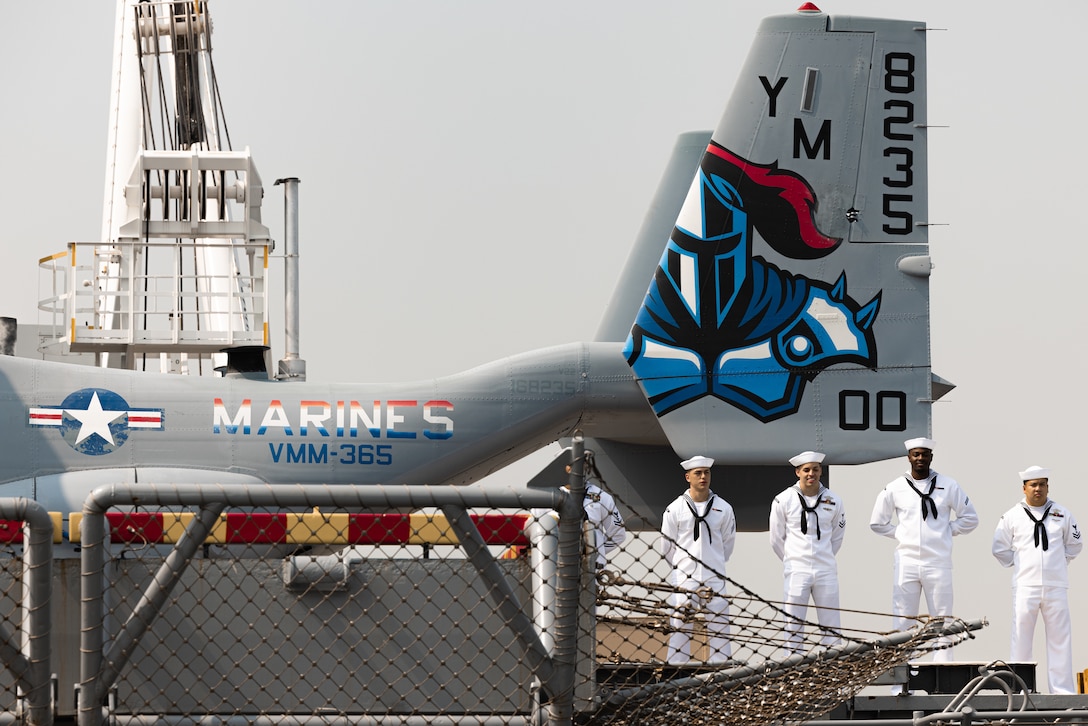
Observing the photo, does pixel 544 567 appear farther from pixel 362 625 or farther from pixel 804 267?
pixel 804 267

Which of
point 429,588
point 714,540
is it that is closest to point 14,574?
point 429,588

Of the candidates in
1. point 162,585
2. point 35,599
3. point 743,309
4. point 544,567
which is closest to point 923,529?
point 743,309

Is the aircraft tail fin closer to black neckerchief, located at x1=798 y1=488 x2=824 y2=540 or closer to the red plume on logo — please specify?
the red plume on logo

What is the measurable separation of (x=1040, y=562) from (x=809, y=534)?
1.77m

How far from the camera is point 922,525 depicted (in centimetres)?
985

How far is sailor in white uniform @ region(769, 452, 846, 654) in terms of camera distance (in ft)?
31.6

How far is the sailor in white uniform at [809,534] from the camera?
9.64 meters

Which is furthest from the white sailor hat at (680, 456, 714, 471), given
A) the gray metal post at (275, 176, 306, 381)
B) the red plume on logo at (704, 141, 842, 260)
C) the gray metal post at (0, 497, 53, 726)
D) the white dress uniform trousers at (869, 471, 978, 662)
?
the gray metal post at (0, 497, 53, 726)

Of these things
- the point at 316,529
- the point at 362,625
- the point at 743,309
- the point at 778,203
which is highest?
the point at 778,203

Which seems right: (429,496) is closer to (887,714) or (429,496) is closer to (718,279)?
(887,714)

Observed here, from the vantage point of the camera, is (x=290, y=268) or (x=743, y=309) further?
(x=290, y=268)

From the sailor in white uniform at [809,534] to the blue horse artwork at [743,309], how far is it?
672mm

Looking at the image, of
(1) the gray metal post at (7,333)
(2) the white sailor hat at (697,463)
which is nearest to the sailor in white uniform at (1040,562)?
(2) the white sailor hat at (697,463)

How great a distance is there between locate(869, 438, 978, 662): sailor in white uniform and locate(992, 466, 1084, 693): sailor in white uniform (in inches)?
15.1
